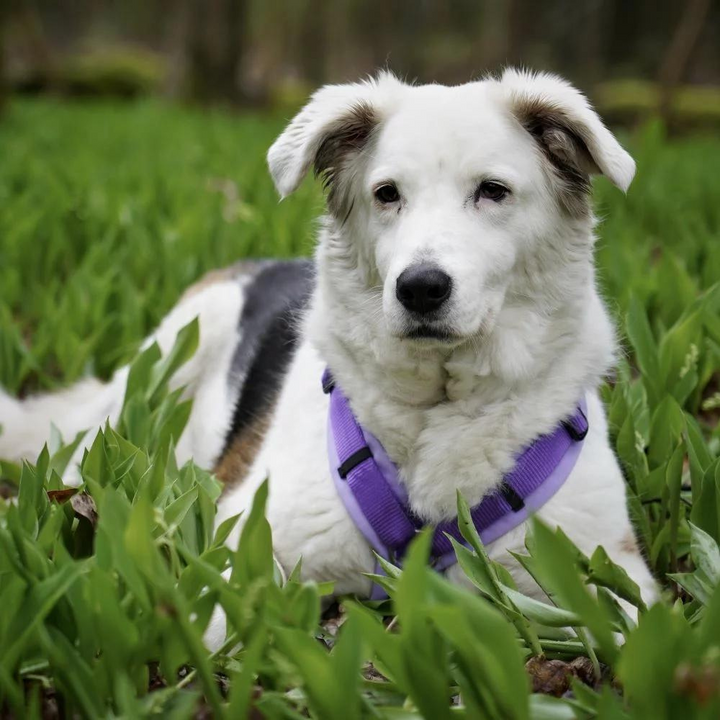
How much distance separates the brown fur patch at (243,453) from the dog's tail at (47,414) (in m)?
0.57

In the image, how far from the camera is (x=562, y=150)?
→ 2738 mm

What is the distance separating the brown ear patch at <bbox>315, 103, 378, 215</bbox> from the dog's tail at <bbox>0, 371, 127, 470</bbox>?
1213 millimetres

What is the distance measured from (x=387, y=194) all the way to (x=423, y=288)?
0.41 metres

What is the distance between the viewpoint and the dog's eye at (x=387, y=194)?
8.80 feet

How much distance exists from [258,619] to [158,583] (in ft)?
0.69

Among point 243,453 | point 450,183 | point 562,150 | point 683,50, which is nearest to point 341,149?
point 450,183

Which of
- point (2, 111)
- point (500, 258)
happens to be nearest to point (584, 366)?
point (500, 258)

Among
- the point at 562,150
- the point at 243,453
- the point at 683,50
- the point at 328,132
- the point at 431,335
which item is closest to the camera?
the point at 431,335

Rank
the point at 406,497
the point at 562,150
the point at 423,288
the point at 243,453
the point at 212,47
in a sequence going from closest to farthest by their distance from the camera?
the point at 423,288 < the point at 406,497 < the point at 562,150 < the point at 243,453 < the point at 212,47

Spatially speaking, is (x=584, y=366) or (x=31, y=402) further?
(x=31, y=402)

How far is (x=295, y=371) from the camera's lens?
3.24 metres

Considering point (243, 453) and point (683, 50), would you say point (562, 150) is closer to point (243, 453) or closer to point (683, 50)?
point (243, 453)

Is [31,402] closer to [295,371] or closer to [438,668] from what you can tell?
[295,371]

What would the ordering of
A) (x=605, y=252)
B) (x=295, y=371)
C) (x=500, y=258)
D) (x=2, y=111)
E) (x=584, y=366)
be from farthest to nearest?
1. (x=2, y=111)
2. (x=605, y=252)
3. (x=295, y=371)
4. (x=584, y=366)
5. (x=500, y=258)
